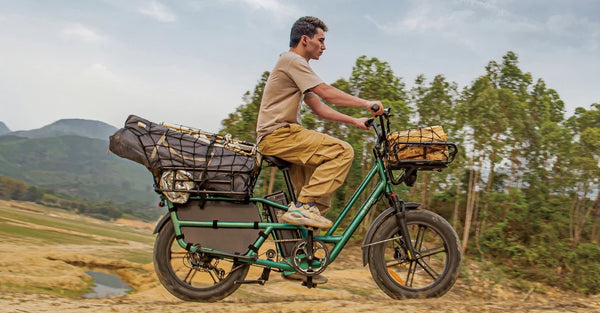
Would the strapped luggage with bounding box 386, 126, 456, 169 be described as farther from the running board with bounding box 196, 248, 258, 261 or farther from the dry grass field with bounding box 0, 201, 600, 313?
the running board with bounding box 196, 248, 258, 261

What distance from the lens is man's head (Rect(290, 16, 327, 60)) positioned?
3742mm

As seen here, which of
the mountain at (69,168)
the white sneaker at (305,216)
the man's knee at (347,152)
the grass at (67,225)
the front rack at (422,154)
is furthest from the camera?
the mountain at (69,168)

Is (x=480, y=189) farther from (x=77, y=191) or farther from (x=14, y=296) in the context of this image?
(x=77, y=191)

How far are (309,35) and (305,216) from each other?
146 centimetres

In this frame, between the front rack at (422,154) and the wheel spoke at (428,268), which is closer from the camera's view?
the front rack at (422,154)

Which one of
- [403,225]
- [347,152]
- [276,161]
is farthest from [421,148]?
[276,161]

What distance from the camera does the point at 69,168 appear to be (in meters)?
128

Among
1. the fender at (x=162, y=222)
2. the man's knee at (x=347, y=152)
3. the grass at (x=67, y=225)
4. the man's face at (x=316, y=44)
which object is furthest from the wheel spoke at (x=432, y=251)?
the grass at (x=67, y=225)

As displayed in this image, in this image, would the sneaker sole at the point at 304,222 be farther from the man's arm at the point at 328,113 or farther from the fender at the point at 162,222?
the fender at the point at 162,222

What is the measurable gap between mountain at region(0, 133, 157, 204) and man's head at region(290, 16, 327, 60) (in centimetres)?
9813

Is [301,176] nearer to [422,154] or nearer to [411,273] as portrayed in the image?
[422,154]

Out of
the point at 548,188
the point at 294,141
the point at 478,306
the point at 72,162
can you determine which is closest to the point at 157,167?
the point at 294,141

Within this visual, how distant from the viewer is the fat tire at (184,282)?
12.5ft

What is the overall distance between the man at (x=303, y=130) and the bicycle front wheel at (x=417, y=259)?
52cm
